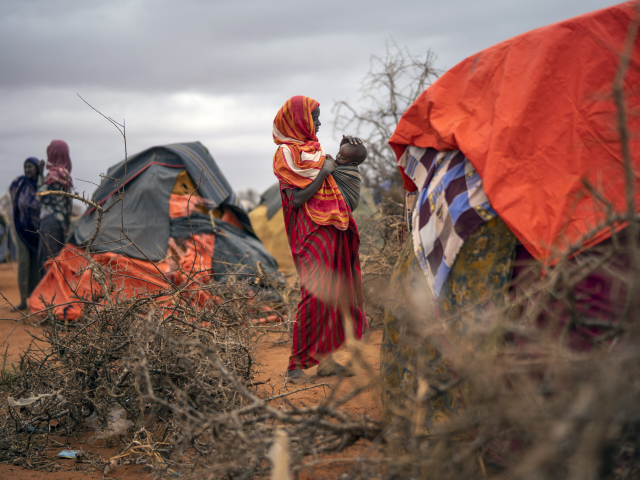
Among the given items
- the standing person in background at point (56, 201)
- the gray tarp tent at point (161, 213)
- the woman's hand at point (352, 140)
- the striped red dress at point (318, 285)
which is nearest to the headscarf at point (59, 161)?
the standing person in background at point (56, 201)

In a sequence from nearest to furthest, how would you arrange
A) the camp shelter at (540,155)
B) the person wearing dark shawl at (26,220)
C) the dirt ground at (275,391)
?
the camp shelter at (540,155) < the dirt ground at (275,391) < the person wearing dark shawl at (26,220)

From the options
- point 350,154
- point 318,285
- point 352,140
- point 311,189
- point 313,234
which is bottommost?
point 318,285

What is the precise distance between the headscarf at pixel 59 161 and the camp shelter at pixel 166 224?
0.50 m

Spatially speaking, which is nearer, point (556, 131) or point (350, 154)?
point (556, 131)

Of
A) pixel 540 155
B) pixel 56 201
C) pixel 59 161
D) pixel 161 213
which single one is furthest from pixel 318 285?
pixel 59 161

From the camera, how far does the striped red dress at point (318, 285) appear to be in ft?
11.2

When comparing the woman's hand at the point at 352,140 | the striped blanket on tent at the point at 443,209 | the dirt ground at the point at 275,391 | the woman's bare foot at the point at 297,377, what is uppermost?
the woman's hand at the point at 352,140

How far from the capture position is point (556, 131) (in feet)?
6.18

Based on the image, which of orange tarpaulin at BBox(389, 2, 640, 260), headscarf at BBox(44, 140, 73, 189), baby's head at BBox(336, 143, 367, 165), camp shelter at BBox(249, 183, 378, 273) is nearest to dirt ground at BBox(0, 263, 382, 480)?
orange tarpaulin at BBox(389, 2, 640, 260)

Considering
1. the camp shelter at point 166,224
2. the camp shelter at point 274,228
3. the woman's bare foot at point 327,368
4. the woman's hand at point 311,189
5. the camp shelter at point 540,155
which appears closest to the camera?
the camp shelter at point 540,155

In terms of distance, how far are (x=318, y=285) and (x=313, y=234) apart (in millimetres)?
358

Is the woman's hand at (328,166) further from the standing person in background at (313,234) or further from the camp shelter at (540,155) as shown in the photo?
the camp shelter at (540,155)

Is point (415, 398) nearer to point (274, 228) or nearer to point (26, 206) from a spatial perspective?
point (26, 206)

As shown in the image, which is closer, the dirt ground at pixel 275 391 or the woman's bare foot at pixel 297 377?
the dirt ground at pixel 275 391
